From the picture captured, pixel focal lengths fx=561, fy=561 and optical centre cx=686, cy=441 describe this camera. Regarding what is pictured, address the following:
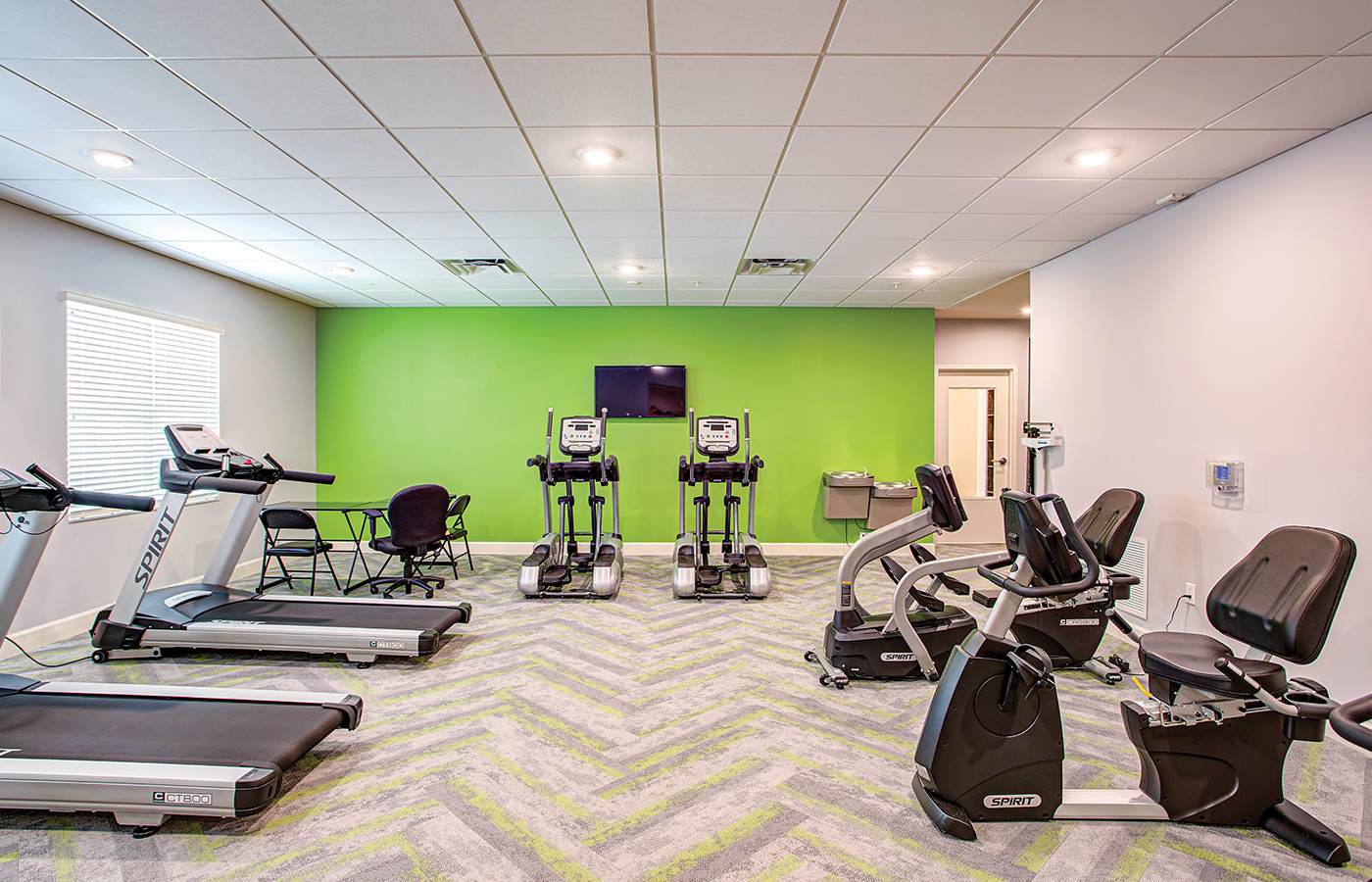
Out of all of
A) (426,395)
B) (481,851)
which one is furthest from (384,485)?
(481,851)

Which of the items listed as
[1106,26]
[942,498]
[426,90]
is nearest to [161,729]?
[426,90]

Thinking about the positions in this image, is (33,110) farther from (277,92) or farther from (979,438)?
(979,438)

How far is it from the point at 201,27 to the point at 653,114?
177 cm

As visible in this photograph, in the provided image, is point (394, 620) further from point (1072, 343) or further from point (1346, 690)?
point (1072, 343)

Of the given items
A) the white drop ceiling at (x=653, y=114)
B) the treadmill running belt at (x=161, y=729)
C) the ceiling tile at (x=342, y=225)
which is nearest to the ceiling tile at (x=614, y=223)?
the white drop ceiling at (x=653, y=114)

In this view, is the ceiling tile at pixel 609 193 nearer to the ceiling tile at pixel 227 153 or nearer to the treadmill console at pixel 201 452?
the ceiling tile at pixel 227 153

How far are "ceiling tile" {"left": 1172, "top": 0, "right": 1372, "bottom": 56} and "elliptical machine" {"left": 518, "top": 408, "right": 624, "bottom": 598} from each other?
15.3ft

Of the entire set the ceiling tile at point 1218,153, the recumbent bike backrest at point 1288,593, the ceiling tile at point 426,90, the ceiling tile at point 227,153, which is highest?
the ceiling tile at point 1218,153

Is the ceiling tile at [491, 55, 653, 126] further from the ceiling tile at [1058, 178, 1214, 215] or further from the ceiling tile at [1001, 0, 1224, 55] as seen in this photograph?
the ceiling tile at [1058, 178, 1214, 215]

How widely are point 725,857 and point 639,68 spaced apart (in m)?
3.09

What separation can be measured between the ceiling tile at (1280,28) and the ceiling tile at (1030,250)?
2.29m

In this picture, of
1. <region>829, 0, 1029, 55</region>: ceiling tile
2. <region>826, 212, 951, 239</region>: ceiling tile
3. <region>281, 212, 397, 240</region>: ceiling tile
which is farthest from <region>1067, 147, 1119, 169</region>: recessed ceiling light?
<region>281, 212, 397, 240</region>: ceiling tile

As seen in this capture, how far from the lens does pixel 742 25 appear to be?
2.11 m

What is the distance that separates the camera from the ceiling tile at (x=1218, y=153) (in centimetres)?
291
